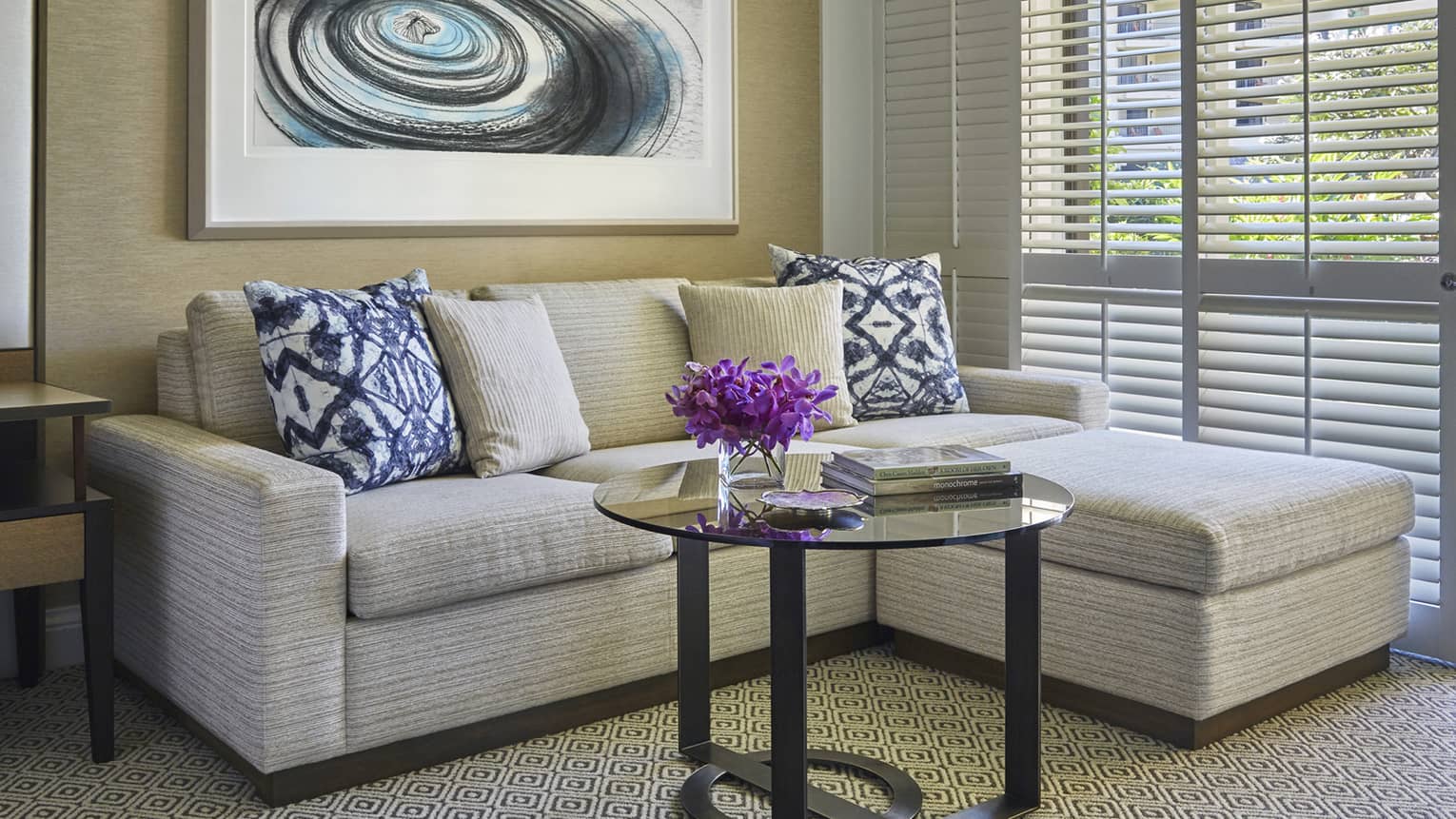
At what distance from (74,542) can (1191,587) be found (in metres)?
2.05

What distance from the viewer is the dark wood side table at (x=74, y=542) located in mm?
2414

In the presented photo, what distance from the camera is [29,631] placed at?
9.68 ft

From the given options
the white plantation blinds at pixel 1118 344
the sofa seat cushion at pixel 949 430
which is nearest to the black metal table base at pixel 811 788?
the sofa seat cushion at pixel 949 430

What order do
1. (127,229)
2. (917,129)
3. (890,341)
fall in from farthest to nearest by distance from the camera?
(917,129) → (890,341) → (127,229)

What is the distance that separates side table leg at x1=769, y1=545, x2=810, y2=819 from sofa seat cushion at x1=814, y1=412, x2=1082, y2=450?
1315mm

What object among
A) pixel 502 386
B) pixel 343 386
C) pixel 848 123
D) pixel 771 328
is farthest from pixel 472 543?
pixel 848 123

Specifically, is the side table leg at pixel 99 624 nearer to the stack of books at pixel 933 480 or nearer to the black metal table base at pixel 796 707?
the black metal table base at pixel 796 707

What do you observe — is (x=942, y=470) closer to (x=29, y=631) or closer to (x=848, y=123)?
(x=29, y=631)

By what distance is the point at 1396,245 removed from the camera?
311 cm

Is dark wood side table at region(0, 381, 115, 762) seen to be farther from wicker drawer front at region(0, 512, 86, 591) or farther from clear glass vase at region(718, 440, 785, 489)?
clear glass vase at region(718, 440, 785, 489)

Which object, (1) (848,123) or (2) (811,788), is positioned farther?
(1) (848,123)

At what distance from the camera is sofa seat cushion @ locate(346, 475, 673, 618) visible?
238cm

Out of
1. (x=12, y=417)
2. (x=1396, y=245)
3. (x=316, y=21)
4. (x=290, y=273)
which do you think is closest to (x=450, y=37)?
(x=316, y=21)

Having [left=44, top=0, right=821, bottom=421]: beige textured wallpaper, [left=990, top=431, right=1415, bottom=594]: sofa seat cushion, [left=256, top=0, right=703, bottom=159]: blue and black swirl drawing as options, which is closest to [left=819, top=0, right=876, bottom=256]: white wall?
[left=256, top=0, right=703, bottom=159]: blue and black swirl drawing
